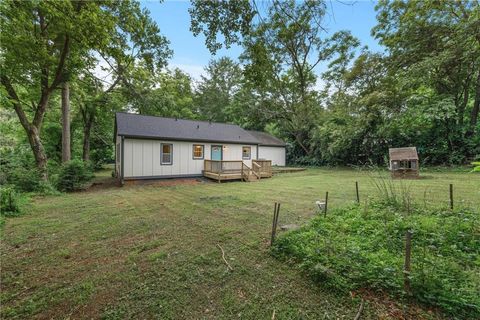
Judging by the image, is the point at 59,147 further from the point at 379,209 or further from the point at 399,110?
the point at 399,110

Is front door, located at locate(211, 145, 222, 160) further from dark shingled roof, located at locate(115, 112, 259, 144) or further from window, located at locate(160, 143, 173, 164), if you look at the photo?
window, located at locate(160, 143, 173, 164)

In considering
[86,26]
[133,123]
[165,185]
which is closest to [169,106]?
[133,123]

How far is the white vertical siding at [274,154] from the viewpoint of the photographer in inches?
794

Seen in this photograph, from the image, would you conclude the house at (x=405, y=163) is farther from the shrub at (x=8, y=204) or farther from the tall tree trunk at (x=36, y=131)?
the tall tree trunk at (x=36, y=131)

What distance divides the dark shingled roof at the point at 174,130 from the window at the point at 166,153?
482 millimetres

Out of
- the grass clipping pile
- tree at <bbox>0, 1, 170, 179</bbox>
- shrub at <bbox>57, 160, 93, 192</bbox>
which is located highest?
tree at <bbox>0, 1, 170, 179</bbox>

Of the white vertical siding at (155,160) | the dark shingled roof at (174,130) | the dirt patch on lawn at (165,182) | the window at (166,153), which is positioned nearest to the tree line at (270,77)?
the dark shingled roof at (174,130)

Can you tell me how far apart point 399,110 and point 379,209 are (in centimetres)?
1297

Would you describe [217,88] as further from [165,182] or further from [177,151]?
[165,182]

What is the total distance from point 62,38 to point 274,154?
56.1 ft

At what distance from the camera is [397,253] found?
2.80m

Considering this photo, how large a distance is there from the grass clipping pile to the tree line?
3.38 metres

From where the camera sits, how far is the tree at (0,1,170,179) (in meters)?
5.29

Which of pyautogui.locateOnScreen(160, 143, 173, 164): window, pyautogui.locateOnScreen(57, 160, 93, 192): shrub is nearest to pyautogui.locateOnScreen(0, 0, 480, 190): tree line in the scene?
pyautogui.locateOnScreen(57, 160, 93, 192): shrub
